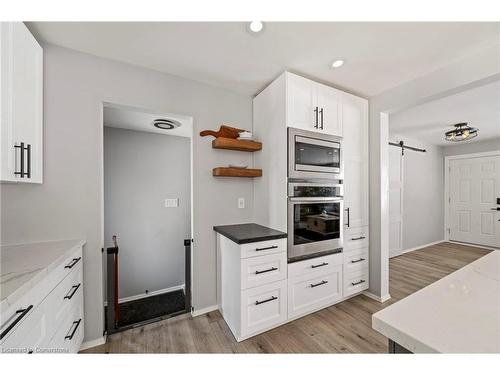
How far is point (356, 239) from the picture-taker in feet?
7.72

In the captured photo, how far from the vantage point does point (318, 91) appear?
2.08 m

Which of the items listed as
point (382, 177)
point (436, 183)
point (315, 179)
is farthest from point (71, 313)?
point (436, 183)

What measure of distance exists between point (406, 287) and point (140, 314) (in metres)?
3.45

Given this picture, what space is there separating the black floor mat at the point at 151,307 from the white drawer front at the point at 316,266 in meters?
1.47

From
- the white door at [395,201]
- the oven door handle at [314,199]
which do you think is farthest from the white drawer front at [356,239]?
the white door at [395,201]

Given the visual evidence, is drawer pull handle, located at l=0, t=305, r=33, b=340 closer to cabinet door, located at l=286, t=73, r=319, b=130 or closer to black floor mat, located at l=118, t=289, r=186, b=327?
black floor mat, located at l=118, t=289, r=186, b=327

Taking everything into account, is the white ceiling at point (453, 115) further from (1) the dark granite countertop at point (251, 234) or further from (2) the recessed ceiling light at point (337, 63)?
(1) the dark granite countertop at point (251, 234)

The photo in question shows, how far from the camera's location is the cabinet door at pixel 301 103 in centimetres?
192

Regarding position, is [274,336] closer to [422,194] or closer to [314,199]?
[314,199]

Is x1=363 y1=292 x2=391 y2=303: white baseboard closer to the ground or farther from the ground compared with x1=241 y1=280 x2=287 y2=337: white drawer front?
closer to the ground

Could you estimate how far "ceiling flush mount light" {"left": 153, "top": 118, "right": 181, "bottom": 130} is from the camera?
8.87ft

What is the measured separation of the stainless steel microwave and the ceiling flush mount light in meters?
1.70

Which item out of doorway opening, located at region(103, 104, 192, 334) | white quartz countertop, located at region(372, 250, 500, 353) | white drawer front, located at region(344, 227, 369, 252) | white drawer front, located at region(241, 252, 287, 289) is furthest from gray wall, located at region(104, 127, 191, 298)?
white quartz countertop, located at region(372, 250, 500, 353)

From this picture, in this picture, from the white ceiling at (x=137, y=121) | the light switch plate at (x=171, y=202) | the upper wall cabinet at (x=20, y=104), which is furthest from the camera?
the light switch plate at (x=171, y=202)
